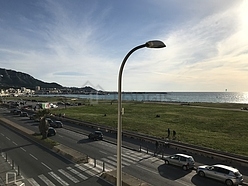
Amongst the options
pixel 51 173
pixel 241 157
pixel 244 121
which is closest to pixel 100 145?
pixel 51 173

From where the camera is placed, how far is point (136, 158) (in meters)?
26.6

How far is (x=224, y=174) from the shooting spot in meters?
19.5

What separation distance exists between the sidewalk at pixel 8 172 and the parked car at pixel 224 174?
51.4ft

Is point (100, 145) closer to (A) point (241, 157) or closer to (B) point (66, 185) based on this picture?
(B) point (66, 185)

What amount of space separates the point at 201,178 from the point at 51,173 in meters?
13.6

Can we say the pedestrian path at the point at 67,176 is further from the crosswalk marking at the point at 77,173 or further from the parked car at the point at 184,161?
the parked car at the point at 184,161

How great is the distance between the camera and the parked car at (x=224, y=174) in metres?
18.9

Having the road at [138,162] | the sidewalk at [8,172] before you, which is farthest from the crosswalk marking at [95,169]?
the sidewalk at [8,172]

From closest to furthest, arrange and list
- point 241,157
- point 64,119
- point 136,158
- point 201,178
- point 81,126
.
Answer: point 201,178 → point 241,157 → point 136,158 → point 81,126 → point 64,119

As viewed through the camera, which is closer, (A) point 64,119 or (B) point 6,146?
(B) point 6,146

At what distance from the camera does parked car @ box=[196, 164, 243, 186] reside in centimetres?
1892

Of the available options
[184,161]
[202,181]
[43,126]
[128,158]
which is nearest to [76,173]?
[128,158]

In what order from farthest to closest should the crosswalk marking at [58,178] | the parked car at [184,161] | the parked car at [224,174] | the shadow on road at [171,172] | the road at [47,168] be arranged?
1. the parked car at [184,161]
2. the shadow on road at [171,172]
3. the road at [47,168]
4. the crosswalk marking at [58,178]
5. the parked car at [224,174]

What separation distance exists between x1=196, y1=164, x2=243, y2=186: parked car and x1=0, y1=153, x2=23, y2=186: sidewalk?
1565 cm
